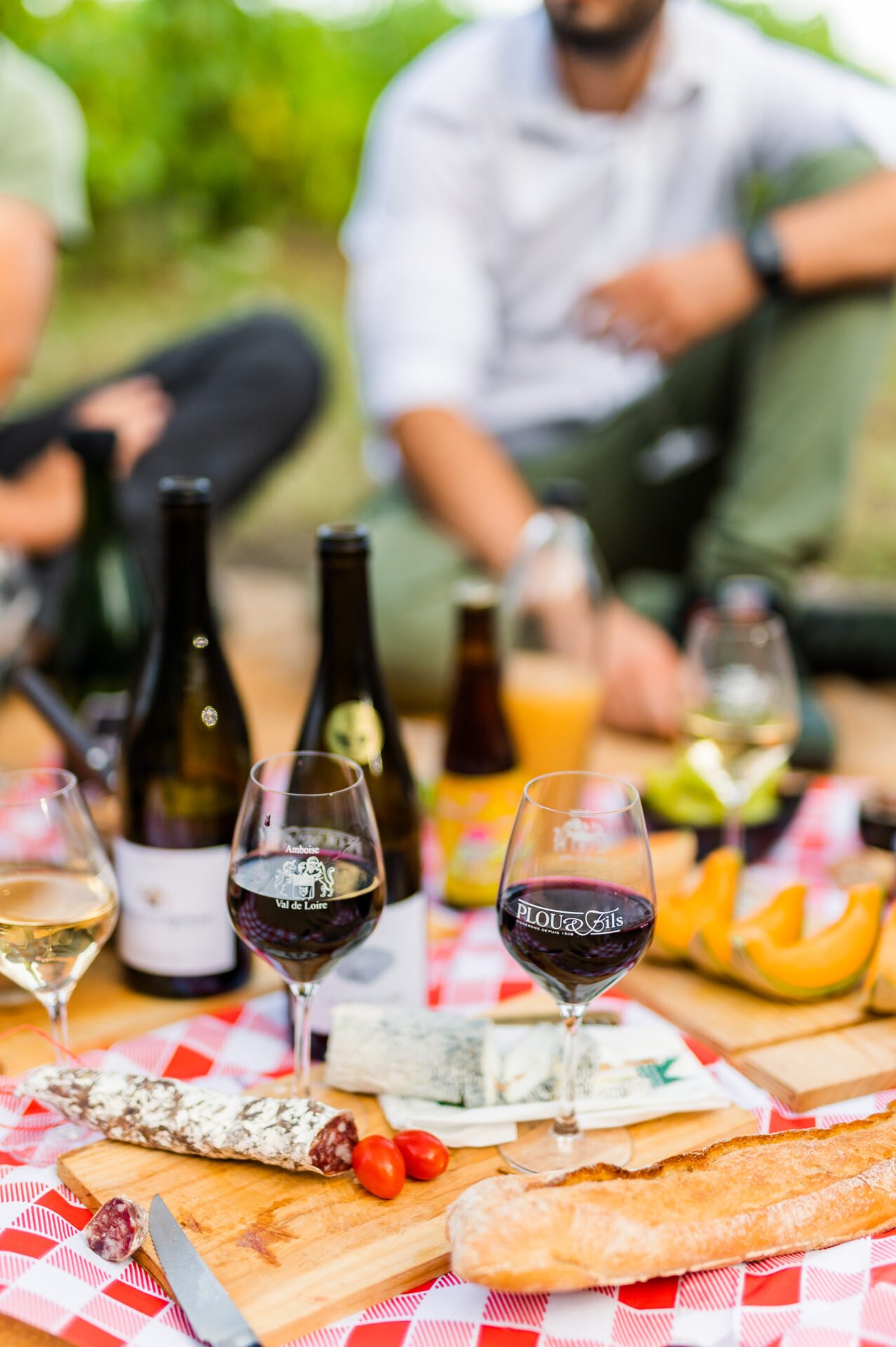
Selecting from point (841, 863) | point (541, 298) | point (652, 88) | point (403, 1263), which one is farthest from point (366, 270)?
point (403, 1263)

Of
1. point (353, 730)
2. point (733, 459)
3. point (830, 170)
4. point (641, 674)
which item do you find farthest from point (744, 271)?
point (353, 730)

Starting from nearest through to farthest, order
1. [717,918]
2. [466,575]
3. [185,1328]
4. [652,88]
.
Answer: [185,1328] → [717,918] → [466,575] → [652,88]

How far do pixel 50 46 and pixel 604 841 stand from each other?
3.82 m

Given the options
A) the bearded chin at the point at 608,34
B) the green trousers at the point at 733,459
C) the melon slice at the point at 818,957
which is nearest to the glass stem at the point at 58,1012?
the melon slice at the point at 818,957

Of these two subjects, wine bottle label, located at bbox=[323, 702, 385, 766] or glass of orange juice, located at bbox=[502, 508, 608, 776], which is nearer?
wine bottle label, located at bbox=[323, 702, 385, 766]

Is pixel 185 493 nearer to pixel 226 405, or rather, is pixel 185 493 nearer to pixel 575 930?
pixel 575 930

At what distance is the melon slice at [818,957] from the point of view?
42.4 inches

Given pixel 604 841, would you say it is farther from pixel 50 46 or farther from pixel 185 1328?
pixel 50 46

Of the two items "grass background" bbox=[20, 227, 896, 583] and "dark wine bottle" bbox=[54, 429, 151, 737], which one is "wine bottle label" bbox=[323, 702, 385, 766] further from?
"grass background" bbox=[20, 227, 896, 583]

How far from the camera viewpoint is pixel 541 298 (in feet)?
8.75

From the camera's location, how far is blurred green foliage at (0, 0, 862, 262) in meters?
3.85

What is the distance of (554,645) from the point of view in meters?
1.82

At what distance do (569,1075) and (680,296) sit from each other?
1752 millimetres

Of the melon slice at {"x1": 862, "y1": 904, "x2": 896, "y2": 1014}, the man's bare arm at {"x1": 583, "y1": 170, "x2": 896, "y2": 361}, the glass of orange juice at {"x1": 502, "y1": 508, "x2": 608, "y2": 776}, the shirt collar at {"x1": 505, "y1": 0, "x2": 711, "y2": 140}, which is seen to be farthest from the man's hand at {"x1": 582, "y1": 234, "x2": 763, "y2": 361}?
→ the melon slice at {"x1": 862, "y1": 904, "x2": 896, "y2": 1014}
